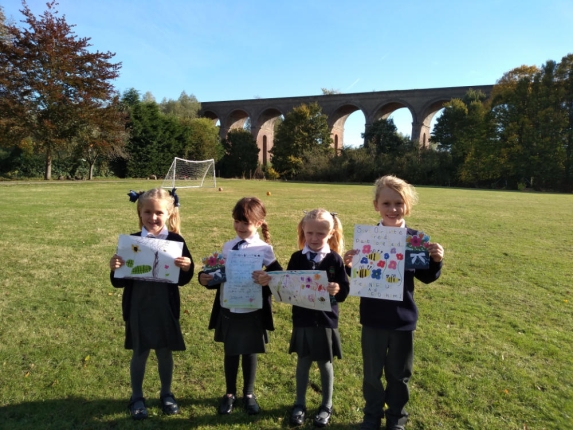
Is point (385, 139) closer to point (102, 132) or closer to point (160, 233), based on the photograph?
point (102, 132)

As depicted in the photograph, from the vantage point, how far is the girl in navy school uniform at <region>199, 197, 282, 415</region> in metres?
2.87

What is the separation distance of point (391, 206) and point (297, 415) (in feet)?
5.44

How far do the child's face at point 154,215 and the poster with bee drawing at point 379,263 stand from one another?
56.4 inches

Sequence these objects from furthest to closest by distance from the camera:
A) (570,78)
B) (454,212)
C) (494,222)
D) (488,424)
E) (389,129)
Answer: (389,129), (570,78), (454,212), (494,222), (488,424)

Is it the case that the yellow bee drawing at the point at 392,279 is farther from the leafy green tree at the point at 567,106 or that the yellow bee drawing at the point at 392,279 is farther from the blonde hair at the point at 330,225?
the leafy green tree at the point at 567,106

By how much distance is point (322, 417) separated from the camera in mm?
2775

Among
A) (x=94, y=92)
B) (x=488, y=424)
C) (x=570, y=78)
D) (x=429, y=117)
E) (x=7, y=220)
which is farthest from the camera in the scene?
(x=429, y=117)

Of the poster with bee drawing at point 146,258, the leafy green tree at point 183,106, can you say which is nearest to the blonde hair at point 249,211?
the poster with bee drawing at point 146,258

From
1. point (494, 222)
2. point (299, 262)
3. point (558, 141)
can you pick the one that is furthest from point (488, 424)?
point (558, 141)

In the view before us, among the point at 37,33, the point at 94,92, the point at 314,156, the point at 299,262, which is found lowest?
the point at 299,262

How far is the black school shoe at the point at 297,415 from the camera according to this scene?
2772 mm

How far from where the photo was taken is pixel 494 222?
495 inches

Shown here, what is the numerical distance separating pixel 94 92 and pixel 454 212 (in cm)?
2686

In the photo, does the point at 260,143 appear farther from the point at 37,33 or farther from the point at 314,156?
the point at 37,33
